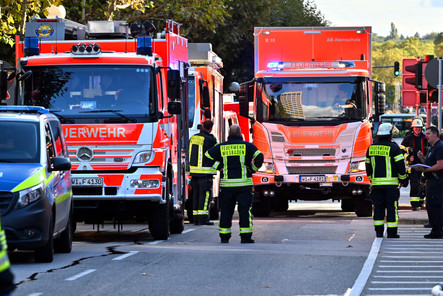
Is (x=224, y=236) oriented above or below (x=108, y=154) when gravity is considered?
below

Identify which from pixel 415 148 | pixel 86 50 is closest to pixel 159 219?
pixel 86 50

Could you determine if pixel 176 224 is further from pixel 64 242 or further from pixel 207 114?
pixel 64 242

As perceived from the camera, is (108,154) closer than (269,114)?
Yes

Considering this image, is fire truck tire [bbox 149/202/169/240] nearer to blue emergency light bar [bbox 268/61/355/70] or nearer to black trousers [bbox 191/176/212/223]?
black trousers [bbox 191/176/212/223]

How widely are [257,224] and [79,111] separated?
5.78 metres

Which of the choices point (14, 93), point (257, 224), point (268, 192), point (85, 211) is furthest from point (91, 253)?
point (268, 192)

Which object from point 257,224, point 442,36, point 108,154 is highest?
point 442,36

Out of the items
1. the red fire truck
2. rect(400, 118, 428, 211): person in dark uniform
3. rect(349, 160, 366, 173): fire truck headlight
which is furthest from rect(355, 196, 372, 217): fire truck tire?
the red fire truck

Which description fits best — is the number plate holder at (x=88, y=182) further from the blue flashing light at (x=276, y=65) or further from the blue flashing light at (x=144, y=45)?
the blue flashing light at (x=276, y=65)

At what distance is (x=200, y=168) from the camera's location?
19094mm

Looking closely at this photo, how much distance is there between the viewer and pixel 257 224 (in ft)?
65.0

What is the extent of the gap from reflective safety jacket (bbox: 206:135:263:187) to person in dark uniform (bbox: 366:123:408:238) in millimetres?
2243

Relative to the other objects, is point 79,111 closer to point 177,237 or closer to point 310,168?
point 177,237

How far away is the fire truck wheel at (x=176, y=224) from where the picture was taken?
17.1 metres
